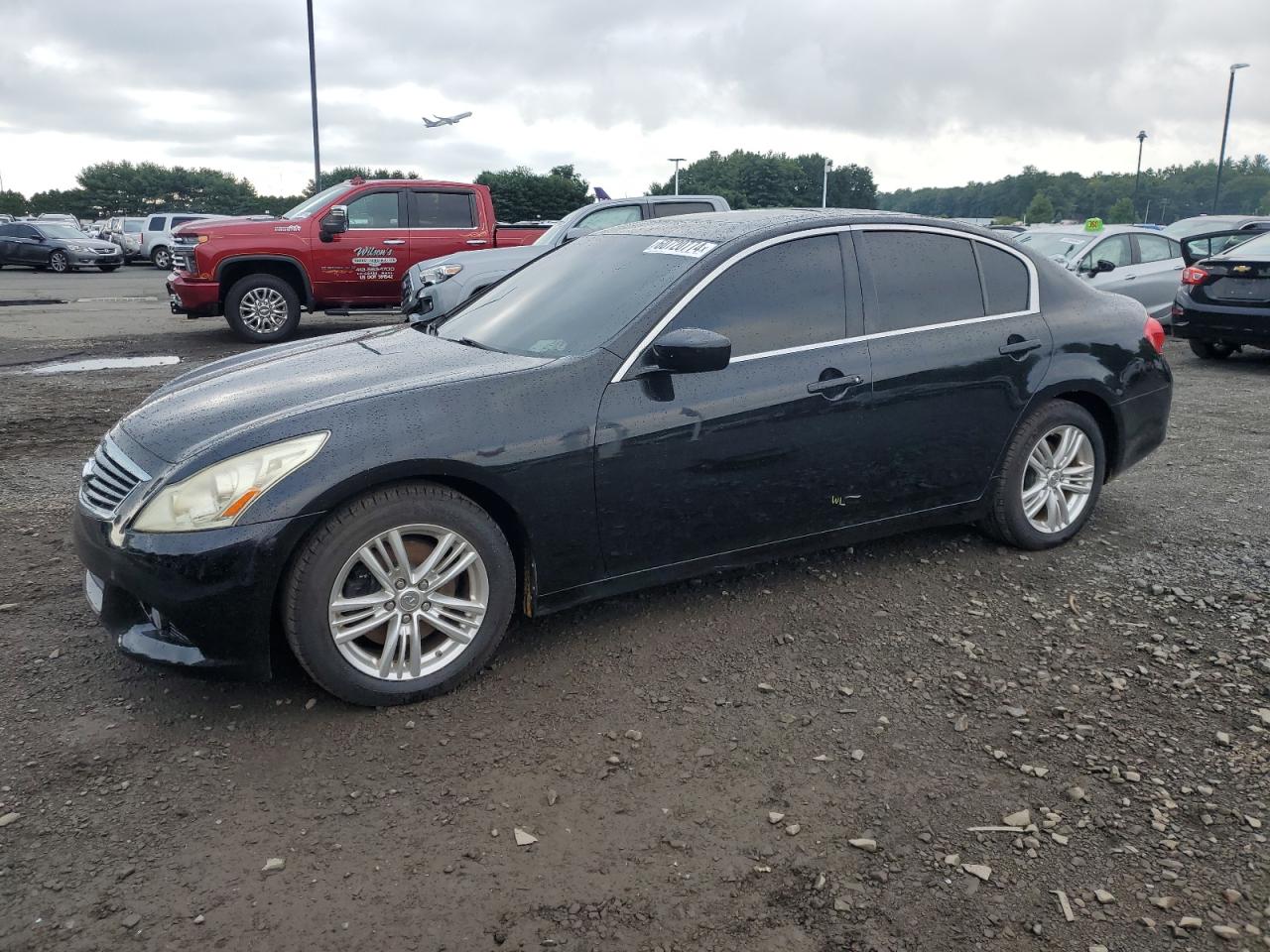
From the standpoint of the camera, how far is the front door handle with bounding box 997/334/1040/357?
4.60 metres

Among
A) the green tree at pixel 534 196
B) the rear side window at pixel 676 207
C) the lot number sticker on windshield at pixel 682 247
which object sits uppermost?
the green tree at pixel 534 196

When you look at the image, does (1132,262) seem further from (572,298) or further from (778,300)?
(572,298)

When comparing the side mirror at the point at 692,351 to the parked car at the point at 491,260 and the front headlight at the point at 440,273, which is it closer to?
the parked car at the point at 491,260

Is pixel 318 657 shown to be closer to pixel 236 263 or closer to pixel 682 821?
pixel 682 821

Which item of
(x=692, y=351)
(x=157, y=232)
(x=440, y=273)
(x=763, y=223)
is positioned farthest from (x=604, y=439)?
(x=157, y=232)

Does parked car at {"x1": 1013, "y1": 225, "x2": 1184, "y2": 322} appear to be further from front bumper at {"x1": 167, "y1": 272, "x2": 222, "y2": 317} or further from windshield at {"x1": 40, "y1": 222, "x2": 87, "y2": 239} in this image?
windshield at {"x1": 40, "y1": 222, "x2": 87, "y2": 239}

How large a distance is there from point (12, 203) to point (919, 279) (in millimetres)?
75223

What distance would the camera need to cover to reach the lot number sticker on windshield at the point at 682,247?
4102mm

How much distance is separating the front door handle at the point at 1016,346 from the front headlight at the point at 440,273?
7355 mm

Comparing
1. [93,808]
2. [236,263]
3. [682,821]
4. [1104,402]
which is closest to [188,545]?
[93,808]

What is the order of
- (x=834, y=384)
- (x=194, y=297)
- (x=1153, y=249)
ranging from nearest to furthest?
(x=834, y=384) < (x=194, y=297) < (x=1153, y=249)

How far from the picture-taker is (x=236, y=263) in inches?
495

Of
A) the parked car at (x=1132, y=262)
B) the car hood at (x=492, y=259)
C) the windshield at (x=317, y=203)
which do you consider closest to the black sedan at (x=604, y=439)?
the car hood at (x=492, y=259)

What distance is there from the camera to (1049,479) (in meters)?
4.86
